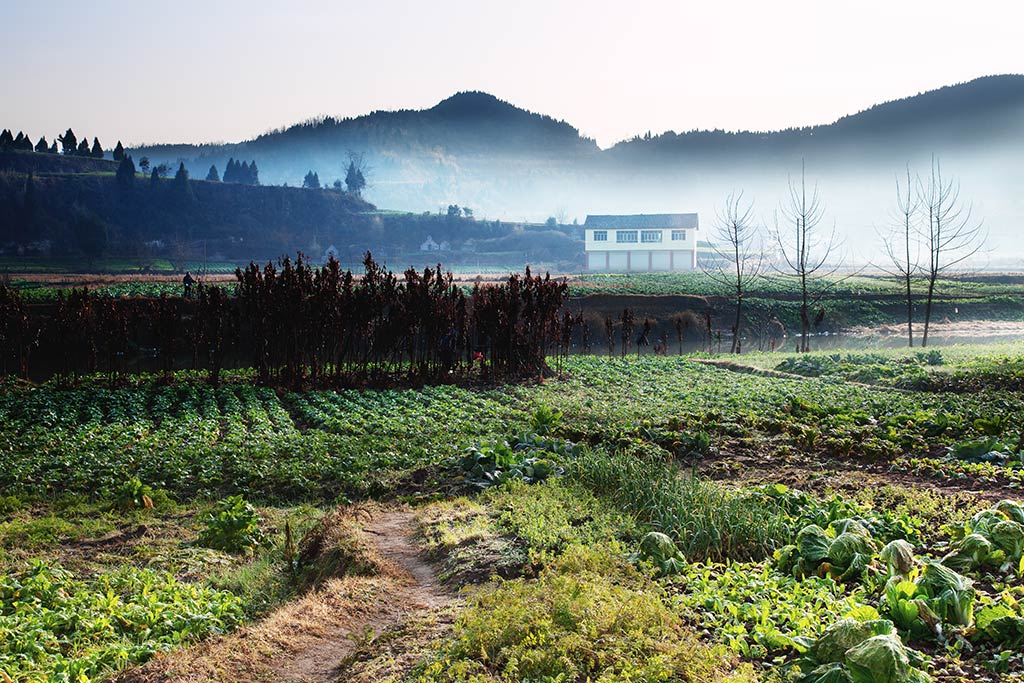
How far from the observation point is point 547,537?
7.70 m

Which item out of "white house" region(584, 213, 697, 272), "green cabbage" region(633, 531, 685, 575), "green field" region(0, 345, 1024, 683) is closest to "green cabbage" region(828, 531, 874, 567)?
"green field" region(0, 345, 1024, 683)

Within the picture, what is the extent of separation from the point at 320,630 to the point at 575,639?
237cm

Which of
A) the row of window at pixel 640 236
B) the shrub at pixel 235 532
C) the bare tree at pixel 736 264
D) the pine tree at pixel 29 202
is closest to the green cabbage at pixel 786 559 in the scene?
the shrub at pixel 235 532

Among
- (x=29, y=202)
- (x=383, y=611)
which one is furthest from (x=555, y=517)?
(x=29, y=202)

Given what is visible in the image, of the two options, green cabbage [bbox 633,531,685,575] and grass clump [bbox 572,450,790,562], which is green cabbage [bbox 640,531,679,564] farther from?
grass clump [bbox 572,450,790,562]

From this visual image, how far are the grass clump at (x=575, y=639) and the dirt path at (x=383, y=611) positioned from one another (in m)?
0.80

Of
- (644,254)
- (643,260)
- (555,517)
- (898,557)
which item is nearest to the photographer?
(898,557)

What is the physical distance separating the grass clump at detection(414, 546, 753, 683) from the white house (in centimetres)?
9295

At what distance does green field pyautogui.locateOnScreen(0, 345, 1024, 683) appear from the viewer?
5.29m

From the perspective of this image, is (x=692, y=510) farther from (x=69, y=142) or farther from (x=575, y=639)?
(x=69, y=142)

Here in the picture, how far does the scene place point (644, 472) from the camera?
31.2 ft

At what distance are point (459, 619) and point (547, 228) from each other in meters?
129

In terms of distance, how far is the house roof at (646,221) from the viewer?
3819 inches

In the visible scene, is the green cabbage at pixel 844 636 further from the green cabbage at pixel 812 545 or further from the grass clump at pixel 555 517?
the grass clump at pixel 555 517
